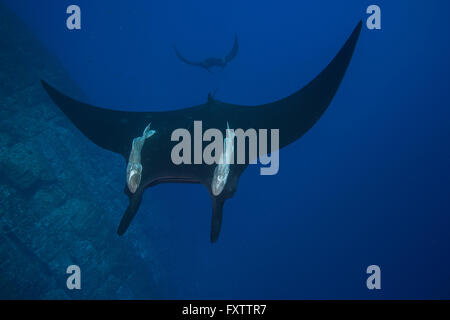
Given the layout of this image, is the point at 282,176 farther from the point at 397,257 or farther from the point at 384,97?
the point at 384,97

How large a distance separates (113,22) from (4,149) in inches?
1397

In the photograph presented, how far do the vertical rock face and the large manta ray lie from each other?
18.8 feet

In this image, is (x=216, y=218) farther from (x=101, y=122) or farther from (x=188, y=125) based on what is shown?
(x=101, y=122)

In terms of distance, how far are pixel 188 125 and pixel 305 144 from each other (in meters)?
27.5

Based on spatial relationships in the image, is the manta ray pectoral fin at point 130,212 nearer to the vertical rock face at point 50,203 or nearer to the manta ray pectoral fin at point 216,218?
the manta ray pectoral fin at point 216,218

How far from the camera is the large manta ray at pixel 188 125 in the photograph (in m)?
2.46

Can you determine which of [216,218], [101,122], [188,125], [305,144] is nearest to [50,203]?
[101,122]

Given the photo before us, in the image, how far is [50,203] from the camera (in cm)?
752

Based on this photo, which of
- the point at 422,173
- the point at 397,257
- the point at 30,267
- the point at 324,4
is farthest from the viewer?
the point at 324,4

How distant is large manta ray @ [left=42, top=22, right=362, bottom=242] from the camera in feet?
8.05

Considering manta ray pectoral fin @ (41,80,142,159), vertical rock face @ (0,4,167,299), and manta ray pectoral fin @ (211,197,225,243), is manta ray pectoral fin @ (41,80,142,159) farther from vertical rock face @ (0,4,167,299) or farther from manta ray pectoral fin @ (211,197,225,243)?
vertical rock face @ (0,4,167,299)
